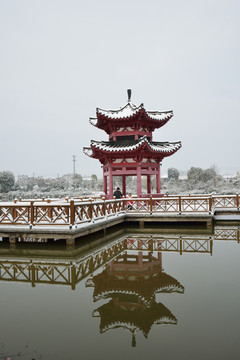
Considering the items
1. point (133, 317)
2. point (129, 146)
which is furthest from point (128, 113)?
point (133, 317)

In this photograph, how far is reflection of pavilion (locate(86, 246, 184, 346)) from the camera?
4.62m

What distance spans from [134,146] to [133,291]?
32.9 ft

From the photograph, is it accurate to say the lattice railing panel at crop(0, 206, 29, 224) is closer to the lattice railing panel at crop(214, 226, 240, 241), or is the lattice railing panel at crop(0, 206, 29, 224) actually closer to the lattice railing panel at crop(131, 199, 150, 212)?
the lattice railing panel at crop(131, 199, 150, 212)

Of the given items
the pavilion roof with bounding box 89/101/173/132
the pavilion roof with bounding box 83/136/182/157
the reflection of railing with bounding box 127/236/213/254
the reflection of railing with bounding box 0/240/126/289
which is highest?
the pavilion roof with bounding box 89/101/173/132

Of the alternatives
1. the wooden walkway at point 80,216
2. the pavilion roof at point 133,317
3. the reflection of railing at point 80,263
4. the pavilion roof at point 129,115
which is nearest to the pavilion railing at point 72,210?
the wooden walkway at point 80,216

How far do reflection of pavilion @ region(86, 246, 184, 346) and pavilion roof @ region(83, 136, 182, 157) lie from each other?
24.4ft

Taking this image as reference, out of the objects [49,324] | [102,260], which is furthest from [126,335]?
[102,260]

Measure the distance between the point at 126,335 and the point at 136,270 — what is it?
3354 mm

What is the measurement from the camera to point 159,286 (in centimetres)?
624

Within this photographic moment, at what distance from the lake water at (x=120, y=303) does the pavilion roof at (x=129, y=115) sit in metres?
8.46

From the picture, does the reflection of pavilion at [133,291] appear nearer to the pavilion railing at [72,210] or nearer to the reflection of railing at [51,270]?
the reflection of railing at [51,270]

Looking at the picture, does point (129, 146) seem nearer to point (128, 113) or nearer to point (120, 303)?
point (128, 113)

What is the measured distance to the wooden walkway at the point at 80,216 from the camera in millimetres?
10219

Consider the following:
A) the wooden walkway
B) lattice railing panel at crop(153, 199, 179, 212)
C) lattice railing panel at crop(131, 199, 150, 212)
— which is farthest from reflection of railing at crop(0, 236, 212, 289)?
lattice railing panel at crop(131, 199, 150, 212)
